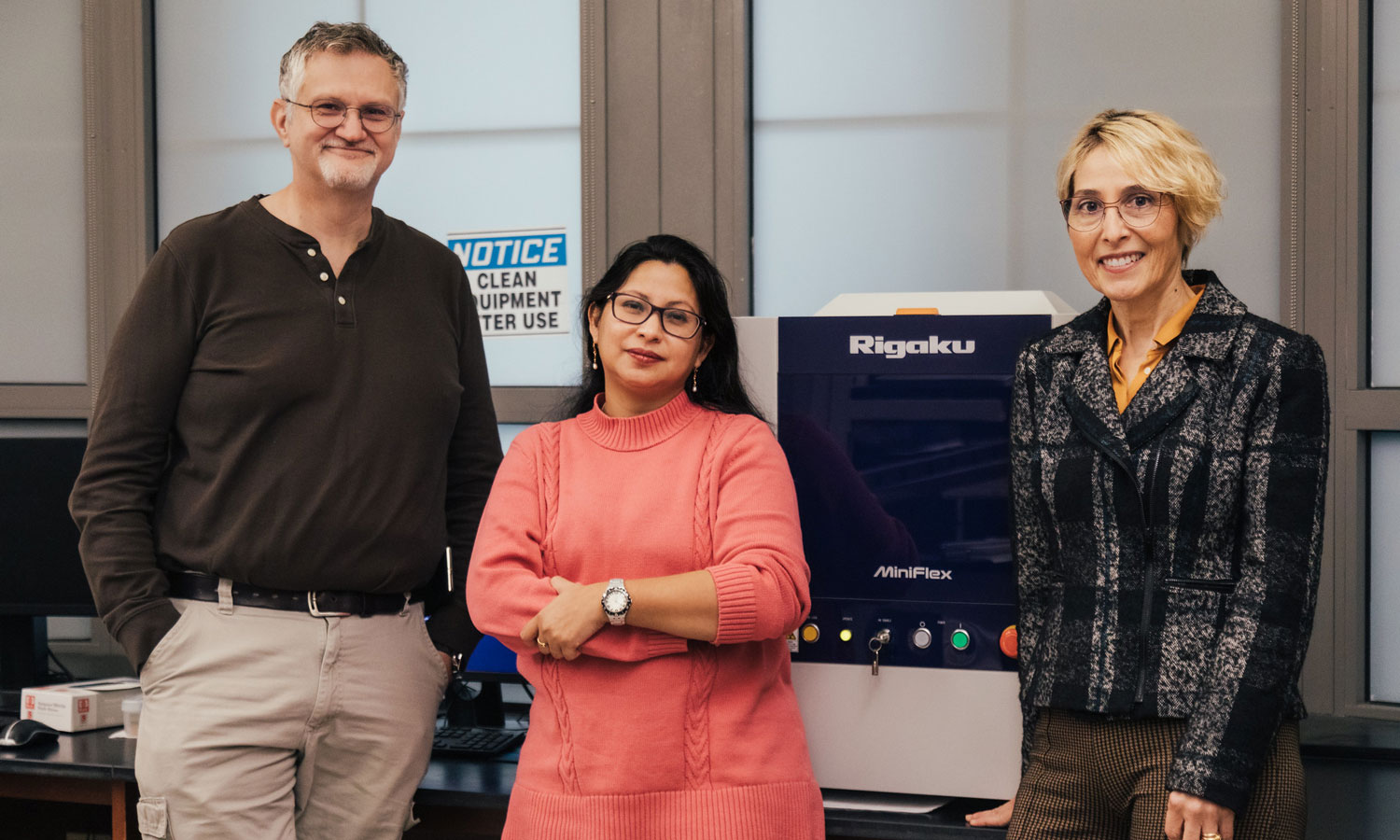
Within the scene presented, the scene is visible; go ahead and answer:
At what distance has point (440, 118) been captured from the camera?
2.83 metres

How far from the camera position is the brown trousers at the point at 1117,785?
131cm

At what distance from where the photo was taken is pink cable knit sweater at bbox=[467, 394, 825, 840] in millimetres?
1432

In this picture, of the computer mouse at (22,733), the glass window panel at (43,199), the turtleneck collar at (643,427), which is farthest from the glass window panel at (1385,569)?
the glass window panel at (43,199)

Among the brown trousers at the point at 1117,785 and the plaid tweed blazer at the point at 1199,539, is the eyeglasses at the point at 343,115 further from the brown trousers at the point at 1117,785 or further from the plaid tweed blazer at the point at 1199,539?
the brown trousers at the point at 1117,785

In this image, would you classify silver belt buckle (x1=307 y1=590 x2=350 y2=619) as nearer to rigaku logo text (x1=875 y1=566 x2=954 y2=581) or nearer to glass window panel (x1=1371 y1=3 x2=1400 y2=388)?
rigaku logo text (x1=875 y1=566 x2=954 y2=581)

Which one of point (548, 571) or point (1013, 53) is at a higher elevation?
point (1013, 53)

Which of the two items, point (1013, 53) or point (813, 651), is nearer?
point (813, 651)

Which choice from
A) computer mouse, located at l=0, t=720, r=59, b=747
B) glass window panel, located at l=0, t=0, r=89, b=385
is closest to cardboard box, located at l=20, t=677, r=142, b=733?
computer mouse, located at l=0, t=720, r=59, b=747

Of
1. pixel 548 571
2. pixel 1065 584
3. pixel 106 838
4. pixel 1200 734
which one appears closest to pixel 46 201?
pixel 106 838

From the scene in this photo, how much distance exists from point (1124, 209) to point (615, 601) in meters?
0.80

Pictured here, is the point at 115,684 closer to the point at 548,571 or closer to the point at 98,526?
the point at 98,526

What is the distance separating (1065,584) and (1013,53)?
4.82 ft

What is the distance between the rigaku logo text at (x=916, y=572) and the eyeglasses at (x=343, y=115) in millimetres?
1013

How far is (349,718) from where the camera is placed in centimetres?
169
